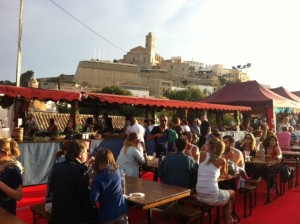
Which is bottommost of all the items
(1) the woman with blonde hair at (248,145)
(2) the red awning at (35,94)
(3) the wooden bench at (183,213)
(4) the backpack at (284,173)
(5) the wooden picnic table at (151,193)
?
(3) the wooden bench at (183,213)

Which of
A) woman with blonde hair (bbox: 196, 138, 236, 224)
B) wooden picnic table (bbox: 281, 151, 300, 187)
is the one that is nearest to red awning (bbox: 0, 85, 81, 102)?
woman with blonde hair (bbox: 196, 138, 236, 224)

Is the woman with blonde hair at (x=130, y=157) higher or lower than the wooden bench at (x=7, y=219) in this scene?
higher

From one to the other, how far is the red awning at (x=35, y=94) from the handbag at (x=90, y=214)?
4401mm

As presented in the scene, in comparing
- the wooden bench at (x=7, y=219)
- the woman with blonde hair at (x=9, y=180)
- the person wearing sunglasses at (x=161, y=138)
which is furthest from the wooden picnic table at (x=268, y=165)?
the wooden bench at (x=7, y=219)

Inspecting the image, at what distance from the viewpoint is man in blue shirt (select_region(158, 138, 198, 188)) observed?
4387 millimetres

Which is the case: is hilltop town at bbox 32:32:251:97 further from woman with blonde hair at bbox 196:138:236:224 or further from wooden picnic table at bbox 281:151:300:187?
woman with blonde hair at bbox 196:138:236:224

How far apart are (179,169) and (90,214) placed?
1634 millimetres

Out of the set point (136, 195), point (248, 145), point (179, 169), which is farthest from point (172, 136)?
point (136, 195)

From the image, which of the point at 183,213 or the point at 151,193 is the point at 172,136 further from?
the point at 151,193

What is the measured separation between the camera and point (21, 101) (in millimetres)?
8820

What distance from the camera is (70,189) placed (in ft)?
9.80

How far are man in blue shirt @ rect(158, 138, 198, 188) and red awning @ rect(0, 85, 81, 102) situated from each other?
4045 mm

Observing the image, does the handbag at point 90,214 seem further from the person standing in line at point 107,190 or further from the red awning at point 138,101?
the red awning at point 138,101

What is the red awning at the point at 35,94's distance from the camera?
6.61 m
